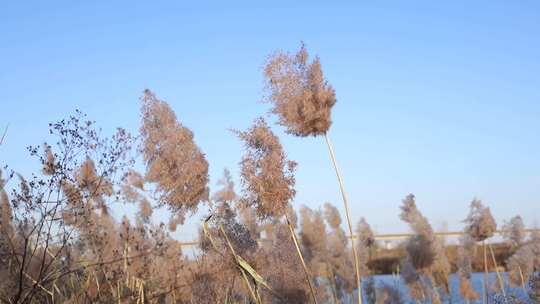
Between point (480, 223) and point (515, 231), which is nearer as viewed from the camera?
point (480, 223)

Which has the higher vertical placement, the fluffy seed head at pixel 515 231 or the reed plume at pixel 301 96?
the reed plume at pixel 301 96

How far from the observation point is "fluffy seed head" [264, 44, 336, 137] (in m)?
4.85

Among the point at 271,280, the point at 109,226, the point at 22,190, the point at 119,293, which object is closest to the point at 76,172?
the point at 22,190

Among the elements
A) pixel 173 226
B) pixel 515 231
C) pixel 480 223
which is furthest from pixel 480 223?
pixel 173 226

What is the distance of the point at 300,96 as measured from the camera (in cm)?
484

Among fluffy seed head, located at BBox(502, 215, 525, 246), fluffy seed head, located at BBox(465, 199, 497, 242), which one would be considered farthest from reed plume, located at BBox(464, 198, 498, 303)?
fluffy seed head, located at BBox(502, 215, 525, 246)

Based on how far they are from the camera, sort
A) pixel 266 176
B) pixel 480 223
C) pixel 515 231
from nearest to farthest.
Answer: pixel 266 176
pixel 480 223
pixel 515 231

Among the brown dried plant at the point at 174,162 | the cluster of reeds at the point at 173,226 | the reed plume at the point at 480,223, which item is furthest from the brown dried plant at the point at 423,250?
the brown dried plant at the point at 174,162

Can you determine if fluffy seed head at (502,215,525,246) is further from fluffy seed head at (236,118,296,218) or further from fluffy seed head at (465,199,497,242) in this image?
fluffy seed head at (236,118,296,218)

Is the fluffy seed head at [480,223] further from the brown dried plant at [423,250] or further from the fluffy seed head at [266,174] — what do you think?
the fluffy seed head at [266,174]

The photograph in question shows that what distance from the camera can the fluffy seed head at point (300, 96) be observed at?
15.9 ft

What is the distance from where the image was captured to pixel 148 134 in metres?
5.75

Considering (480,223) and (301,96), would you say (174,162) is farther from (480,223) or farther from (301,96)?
(480,223)

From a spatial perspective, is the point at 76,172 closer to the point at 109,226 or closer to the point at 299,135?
the point at 299,135
